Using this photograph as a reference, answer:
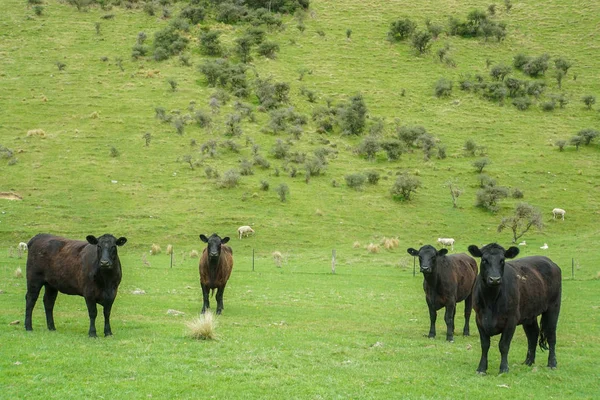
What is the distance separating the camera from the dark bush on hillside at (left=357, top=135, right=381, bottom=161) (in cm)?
6981

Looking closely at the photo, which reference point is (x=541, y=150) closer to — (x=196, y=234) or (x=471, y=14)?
(x=196, y=234)

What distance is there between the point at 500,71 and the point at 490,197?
4442 cm

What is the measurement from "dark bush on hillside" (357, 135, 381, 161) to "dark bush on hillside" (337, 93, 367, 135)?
612cm

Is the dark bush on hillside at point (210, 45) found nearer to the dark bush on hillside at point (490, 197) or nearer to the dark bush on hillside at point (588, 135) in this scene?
the dark bush on hillside at point (490, 197)

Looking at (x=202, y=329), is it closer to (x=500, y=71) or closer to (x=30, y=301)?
(x=30, y=301)

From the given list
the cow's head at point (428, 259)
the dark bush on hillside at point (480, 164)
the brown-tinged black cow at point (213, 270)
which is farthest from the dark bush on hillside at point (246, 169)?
the cow's head at point (428, 259)

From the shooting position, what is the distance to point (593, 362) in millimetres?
13148

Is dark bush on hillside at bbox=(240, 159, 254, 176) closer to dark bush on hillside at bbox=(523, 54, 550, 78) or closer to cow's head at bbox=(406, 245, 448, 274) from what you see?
cow's head at bbox=(406, 245, 448, 274)

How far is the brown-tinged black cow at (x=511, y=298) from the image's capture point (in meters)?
11.7

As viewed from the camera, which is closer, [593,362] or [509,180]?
[593,362]

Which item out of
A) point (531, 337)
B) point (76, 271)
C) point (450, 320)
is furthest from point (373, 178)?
point (531, 337)

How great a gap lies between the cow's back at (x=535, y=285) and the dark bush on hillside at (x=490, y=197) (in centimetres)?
4473

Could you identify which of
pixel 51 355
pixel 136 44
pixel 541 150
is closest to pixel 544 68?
pixel 541 150

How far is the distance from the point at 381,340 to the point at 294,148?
5469 cm
